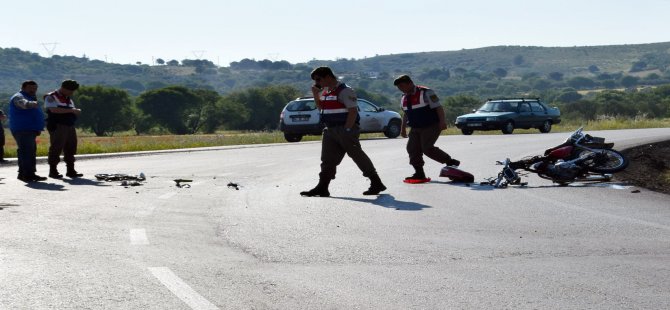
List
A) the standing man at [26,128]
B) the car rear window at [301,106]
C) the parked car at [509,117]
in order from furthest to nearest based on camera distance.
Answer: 1. the parked car at [509,117]
2. the car rear window at [301,106]
3. the standing man at [26,128]

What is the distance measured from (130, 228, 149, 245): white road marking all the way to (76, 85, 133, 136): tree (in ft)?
291

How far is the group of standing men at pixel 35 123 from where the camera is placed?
18.0 meters

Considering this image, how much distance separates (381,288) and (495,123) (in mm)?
35917

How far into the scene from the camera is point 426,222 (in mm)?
11375

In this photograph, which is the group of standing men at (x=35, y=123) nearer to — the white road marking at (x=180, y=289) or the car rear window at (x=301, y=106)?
the white road marking at (x=180, y=289)

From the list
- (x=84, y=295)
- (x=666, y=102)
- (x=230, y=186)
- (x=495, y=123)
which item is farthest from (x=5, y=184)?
(x=666, y=102)

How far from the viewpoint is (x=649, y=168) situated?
2036 cm

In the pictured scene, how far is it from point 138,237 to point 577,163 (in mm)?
8765

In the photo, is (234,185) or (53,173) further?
(53,173)

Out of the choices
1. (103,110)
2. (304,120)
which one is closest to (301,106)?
(304,120)

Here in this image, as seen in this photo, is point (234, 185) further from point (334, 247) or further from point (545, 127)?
point (545, 127)

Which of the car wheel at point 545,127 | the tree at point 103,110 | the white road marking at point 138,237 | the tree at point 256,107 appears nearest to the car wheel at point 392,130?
the car wheel at point 545,127

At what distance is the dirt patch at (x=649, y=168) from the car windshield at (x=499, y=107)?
15428mm

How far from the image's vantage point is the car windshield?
43875 mm
